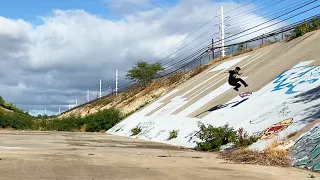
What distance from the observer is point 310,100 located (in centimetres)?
1922

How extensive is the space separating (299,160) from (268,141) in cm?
329

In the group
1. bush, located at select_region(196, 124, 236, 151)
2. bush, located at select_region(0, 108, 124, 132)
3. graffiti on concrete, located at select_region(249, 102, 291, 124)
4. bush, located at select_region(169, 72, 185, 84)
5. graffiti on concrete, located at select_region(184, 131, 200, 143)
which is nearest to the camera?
graffiti on concrete, located at select_region(249, 102, 291, 124)

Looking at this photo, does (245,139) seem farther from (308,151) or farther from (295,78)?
(295,78)

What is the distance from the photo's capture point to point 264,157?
14.8 meters

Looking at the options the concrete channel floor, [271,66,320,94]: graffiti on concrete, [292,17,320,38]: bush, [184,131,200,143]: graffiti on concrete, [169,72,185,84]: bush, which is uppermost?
[292,17,320,38]: bush

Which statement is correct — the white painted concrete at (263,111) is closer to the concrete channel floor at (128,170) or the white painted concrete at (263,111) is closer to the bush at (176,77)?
the concrete channel floor at (128,170)

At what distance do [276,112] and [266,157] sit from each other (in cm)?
580

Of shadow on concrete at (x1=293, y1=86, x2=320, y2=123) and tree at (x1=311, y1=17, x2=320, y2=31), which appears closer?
shadow on concrete at (x1=293, y1=86, x2=320, y2=123)

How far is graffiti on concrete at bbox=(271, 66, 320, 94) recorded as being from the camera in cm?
2252

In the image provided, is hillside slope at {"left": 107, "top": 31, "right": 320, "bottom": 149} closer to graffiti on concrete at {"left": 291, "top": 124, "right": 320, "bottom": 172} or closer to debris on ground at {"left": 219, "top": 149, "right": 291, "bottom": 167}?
debris on ground at {"left": 219, "top": 149, "right": 291, "bottom": 167}

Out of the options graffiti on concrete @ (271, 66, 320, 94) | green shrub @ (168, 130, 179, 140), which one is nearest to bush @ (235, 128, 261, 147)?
graffiti on concrete @ (271, 66, 320, 94)

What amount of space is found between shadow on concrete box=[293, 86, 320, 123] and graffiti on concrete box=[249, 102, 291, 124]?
0.64m

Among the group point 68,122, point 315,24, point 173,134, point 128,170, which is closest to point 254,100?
point 173,134

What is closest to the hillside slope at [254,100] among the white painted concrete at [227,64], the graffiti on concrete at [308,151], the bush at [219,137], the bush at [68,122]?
the white painted concrete at [227,64]
